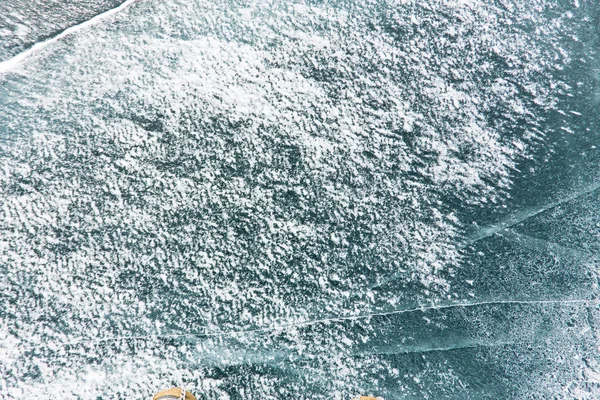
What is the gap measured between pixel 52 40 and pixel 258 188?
65 centimetres

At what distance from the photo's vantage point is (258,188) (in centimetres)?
93

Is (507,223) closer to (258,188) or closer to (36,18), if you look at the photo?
(258,188)

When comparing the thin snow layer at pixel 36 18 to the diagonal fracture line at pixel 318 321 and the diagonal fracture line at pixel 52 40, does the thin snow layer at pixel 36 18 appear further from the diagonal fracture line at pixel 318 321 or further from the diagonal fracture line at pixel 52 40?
the diagonal fracture line at pixel 318 321


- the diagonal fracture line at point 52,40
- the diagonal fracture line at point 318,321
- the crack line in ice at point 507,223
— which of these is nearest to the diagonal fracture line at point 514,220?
the crack line in ice at point 507,223

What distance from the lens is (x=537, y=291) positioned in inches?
34.7

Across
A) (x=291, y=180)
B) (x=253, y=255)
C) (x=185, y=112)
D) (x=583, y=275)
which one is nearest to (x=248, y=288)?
(x=253, y=255)

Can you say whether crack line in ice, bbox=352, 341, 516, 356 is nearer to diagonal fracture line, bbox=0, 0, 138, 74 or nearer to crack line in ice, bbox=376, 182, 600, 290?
crack line in ice, bbox=376, 182, 600, 290

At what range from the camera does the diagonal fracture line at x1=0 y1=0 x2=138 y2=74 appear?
40.3 inches

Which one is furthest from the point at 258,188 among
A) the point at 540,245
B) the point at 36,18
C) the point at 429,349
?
the point at 36,18

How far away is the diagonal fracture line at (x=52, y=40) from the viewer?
1023mm

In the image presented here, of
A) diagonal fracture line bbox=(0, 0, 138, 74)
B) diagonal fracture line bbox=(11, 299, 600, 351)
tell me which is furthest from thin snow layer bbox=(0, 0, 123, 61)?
diagonal fracture line bbox=(11, 299, 600, 351)

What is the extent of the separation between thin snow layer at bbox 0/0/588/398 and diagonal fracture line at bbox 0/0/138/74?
21 mm

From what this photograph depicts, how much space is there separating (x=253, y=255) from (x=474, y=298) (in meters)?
0.45

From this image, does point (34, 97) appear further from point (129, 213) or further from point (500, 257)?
point (500, 257)
